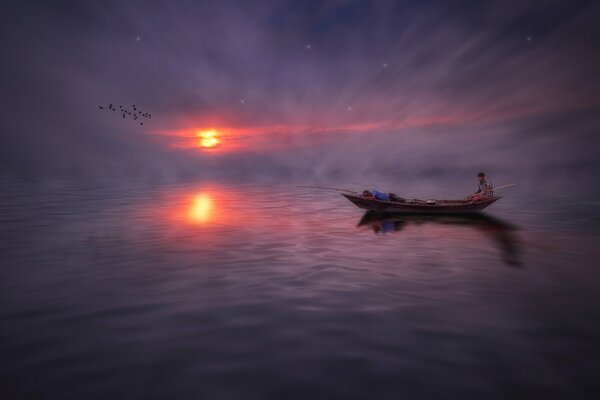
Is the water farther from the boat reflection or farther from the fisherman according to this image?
the fisherman

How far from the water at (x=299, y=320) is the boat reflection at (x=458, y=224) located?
1.63 meters

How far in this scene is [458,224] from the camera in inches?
1026

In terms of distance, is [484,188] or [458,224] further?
[484,188]

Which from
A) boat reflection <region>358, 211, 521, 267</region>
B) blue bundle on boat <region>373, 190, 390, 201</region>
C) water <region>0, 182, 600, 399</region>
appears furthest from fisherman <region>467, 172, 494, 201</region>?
water <region>0, 182, 600, 399</region>

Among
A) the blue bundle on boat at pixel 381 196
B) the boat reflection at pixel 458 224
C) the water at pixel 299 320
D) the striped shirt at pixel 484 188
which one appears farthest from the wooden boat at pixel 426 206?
the water at pixel 299 320

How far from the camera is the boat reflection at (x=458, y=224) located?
20.9 m

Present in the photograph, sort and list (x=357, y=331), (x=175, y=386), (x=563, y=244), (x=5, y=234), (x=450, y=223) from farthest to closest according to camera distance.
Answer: (x=450, y=223) → (x=5, y=234) → (x=563, y=244) → (x=357, y=331) → (x=175, y=386)

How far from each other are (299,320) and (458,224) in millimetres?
20650

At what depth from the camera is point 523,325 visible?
344 inches

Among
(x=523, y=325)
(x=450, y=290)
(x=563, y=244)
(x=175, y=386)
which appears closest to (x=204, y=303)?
(x=175, y=386)

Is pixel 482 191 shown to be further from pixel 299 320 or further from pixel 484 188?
pixel 299 320

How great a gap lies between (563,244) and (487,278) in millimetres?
10520

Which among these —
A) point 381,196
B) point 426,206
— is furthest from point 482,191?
point 381,196

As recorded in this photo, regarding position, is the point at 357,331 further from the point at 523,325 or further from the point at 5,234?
the point at 5,234
